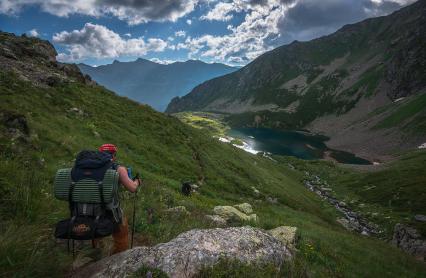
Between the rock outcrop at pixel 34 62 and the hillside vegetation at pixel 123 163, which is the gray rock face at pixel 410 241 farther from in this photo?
the rock outcrop at pixel 34 62

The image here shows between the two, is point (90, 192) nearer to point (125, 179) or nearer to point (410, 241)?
point (125, 179)

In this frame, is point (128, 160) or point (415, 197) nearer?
point (128, 160)

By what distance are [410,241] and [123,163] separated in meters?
31.6

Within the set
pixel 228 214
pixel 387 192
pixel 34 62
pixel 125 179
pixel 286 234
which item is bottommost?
pixel 387 192

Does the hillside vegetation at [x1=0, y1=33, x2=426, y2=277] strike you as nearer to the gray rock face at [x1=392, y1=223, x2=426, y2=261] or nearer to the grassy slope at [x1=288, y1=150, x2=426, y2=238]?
the gray rock face at [x1=392, y1=223, x2=426, y2=261]

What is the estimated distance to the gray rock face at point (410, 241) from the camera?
3239 cm

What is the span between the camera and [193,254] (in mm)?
7824

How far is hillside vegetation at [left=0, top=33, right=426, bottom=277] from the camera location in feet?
28.1

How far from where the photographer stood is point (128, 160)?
27.3m

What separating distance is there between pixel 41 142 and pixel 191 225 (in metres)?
11.8

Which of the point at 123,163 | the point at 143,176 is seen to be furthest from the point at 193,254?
the point at 123,163

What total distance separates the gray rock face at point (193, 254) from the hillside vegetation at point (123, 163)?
20.0 inches

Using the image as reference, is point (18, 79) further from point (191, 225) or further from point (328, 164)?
point (328, 164)

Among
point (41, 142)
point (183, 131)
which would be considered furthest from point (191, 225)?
point (183, 131)
